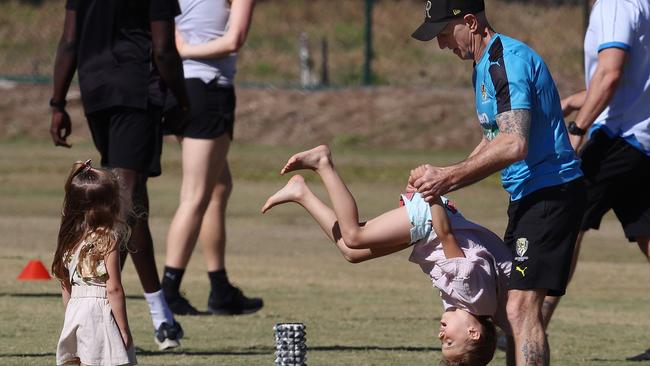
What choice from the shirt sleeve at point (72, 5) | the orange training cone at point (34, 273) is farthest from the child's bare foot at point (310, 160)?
the orange training cone at point (34, 273)

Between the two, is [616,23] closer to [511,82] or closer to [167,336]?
[511,82]

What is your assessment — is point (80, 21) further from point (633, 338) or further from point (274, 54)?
point (274, 54)

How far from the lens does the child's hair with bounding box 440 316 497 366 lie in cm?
646

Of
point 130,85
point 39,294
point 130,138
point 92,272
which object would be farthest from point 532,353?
point 39,294

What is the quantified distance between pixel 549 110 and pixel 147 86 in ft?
7.96

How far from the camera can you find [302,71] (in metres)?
25.4

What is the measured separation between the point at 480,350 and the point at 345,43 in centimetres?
1964

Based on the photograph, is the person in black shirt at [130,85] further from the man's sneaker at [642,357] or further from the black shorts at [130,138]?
the man's sneaker at [642,357]

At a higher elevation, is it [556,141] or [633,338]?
[556,141]

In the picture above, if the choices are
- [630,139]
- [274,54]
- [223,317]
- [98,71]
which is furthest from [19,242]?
[274,54]

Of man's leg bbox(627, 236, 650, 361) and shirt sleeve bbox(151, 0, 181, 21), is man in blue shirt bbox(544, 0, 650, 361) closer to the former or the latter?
man's leg bbox(627, 236, 650, 361)

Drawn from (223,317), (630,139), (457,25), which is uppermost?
(457,25)

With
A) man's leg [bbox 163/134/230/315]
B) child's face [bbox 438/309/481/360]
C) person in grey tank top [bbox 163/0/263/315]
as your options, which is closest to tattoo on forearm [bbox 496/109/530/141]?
child's face [bbox 438/309/481/360]

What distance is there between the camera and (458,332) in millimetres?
6488
